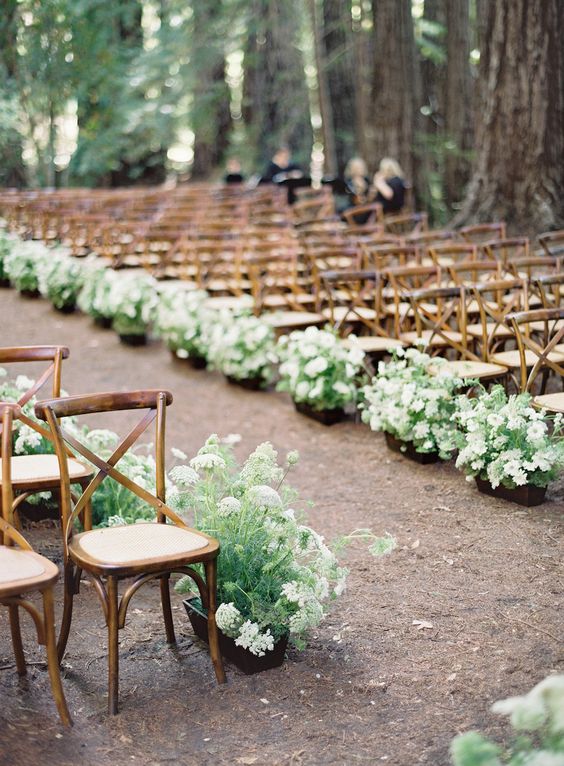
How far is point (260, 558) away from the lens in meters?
4.05

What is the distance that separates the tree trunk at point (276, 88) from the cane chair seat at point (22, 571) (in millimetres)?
18887

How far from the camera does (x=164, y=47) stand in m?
22.1

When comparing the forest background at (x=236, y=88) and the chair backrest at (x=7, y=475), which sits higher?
the forest background at (x=236, y=88)

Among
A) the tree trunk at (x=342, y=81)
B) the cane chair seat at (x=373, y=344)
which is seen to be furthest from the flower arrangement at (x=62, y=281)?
the tree trunk at (x=342, y=81)

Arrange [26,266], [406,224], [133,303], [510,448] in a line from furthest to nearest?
[406,224] → [26,266] → [133,303] → [510,448]

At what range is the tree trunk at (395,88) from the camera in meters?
16.0

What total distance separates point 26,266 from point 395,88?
6.89 meters

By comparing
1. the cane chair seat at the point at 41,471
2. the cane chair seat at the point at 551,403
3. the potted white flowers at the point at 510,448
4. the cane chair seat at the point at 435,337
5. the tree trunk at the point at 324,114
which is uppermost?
the tree trunk at the point at 324,114

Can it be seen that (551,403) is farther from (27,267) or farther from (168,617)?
(27,267)

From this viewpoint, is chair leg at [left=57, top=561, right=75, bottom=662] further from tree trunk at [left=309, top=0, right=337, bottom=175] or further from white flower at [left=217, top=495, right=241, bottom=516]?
tree trunk at [left=309, top=0, right=337, bottom=175]

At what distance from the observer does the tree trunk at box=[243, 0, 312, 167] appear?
21.3 meters

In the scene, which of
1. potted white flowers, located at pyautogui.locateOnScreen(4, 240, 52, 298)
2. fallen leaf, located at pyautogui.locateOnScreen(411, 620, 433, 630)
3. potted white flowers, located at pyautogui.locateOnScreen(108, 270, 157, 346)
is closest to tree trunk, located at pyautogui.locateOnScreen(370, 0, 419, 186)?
potted white flowers, located at pyautogui.locateOnScreen(4, 240, 52, 298)

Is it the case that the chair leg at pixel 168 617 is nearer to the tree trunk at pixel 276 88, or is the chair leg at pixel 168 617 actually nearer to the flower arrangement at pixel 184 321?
the flower arrangement at pixel 184 321

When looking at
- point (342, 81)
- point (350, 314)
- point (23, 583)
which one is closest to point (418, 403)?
point (350, 314)
